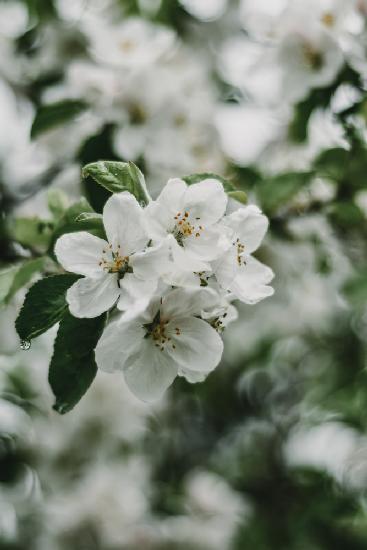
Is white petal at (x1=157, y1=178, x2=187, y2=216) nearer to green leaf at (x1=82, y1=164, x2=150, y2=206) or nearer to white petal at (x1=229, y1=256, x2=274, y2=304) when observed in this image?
green leaf at (x1=82, y1=164, x2=150, y2=206)

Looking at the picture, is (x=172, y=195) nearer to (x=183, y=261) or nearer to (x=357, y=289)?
(x=183, y=261)

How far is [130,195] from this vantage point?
37.9 inches

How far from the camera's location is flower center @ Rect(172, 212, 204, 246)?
1004 millimetres

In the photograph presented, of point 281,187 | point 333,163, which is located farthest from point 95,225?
point 333,163

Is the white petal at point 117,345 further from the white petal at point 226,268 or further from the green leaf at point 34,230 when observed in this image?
the green leaf at point 34,230

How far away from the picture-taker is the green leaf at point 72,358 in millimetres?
990

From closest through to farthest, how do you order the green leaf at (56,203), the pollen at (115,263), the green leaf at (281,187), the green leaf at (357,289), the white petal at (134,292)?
the white petal at (134,292) → the pollen at (115,263) → the green leaf at (56,203) → the green leaf at (281,187) → the green leaf at (357,289)

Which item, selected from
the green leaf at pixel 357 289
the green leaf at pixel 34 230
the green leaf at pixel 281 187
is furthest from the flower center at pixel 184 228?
the green leaf at pixel 357 289

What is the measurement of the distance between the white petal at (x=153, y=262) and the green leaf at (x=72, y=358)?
4.6 inches

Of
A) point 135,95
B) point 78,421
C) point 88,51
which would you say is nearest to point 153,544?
point 78,421

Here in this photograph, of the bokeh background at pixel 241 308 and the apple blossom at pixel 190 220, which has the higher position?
the apple blossom at pixel 190 220

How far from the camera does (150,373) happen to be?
3.37 ft

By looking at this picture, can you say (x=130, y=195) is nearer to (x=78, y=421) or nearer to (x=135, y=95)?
(x=135, y=95)

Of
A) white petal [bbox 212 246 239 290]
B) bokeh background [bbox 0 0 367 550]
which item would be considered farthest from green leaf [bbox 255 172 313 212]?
white petal [bbox 212 246 239 290]
